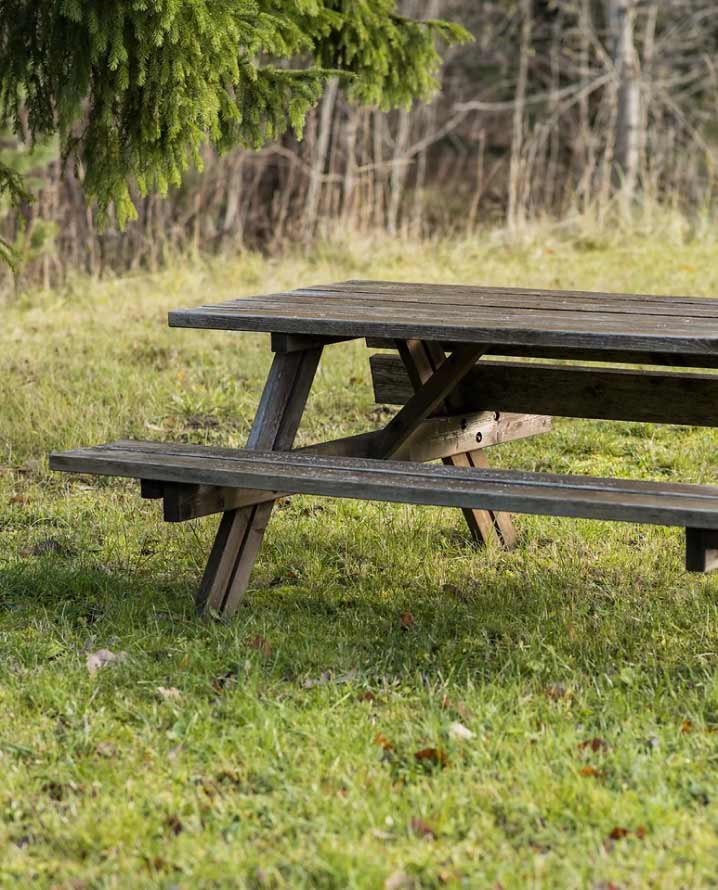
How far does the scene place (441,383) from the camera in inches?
159

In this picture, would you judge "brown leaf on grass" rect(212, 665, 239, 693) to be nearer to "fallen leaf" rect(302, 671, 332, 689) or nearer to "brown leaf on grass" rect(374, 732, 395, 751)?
"fallen leaf" rect(302, 671, 332, 689)

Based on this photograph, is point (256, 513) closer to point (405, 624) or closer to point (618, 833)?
point (405, 624)

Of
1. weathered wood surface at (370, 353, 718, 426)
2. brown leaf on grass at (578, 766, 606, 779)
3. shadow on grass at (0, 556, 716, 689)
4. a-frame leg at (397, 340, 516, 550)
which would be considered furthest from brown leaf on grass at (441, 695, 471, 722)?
weathered wood surface at (370, 353, 718, 426)

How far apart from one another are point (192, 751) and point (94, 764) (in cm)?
22

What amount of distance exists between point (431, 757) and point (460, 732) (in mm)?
118

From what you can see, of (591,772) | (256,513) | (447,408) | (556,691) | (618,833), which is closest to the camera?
(618,833)

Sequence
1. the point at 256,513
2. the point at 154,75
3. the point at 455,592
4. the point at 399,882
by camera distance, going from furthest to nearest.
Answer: the point at 154,75 < the point at 455,592 < the point at 256,513 < the point at 399,882

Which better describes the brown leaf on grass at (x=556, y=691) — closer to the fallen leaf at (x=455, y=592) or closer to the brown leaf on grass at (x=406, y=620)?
the brown leaf on grass at (x=406, y=620)

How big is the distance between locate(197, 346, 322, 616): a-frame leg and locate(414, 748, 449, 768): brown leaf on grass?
1.06 m

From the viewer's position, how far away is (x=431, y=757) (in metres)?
2.88

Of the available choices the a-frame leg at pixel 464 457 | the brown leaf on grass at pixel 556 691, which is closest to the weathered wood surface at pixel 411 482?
the brown leaf on grass at pixel 556 691

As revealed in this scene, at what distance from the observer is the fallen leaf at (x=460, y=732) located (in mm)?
2941

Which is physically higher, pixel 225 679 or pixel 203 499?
pixel 203 499

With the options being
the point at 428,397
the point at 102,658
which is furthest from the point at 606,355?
the point at 102,658
